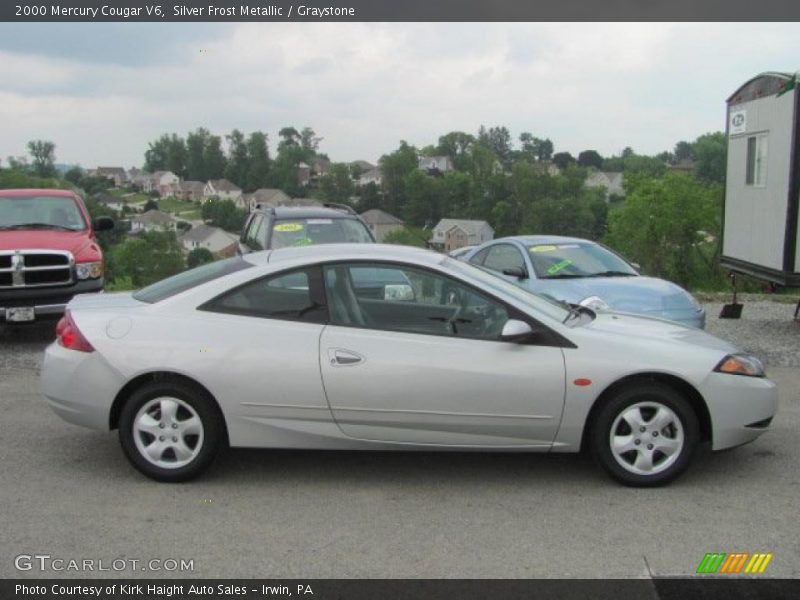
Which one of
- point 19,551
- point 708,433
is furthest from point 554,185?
point 19,551

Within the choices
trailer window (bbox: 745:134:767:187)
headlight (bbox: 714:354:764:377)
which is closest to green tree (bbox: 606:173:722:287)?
trailer window (bbox: 745:134:767:187)

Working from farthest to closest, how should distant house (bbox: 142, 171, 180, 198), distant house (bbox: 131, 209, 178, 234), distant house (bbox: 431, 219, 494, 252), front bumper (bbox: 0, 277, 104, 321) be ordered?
distant house (bbox: 142, 171, 180, 198)
distant house (bbox: 131, 209, 178, 234)
distant house (bbox: 431, 219, 494, 252)
front bumper (bbox: 0, 277, 104, 321)

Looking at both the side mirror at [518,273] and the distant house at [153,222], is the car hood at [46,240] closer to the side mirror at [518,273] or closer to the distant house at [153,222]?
the side mirror at [518,273]

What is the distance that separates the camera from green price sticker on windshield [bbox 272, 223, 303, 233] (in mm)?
10914

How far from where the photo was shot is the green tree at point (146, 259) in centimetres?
2112

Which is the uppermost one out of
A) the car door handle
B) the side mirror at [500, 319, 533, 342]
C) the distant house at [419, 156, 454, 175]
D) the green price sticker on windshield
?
the distant house at [419, 156, 454, 175]

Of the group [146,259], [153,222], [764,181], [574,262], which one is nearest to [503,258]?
[574,262]

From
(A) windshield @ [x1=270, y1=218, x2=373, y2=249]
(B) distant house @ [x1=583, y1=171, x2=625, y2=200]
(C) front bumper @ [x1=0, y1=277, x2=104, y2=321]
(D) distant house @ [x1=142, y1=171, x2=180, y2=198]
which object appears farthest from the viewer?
(D) distant house @ [x1=142, y1=171, x2=180, y2=198]

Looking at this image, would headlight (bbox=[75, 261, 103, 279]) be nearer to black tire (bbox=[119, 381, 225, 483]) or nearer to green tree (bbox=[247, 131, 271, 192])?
black tire (bbox=[119, 381, 225, 483])

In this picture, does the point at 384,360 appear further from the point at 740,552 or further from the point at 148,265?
the point at 148,265

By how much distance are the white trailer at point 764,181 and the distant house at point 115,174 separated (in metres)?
27.4

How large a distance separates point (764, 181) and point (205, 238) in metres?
14.7

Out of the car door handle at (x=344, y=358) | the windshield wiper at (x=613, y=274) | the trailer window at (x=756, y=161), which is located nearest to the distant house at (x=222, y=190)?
the trailer window at (x=756, y=161)

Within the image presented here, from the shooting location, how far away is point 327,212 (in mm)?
11586
